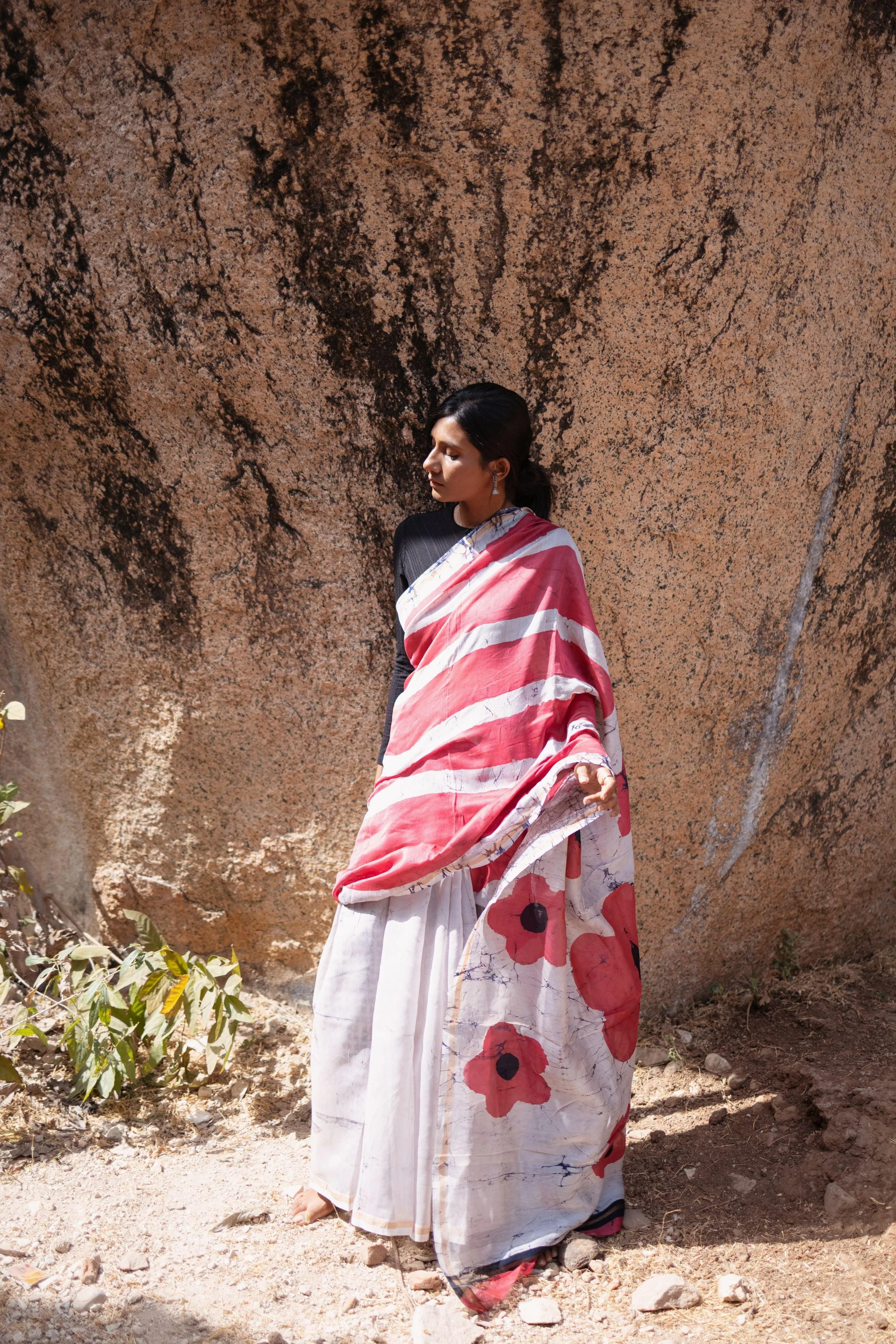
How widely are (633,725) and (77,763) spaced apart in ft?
4.66

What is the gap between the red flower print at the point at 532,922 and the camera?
1.94 metres

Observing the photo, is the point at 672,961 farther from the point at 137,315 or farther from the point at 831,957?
the point at 137,315

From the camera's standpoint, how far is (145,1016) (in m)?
2.43

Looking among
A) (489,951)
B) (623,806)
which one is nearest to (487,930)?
(489,951)

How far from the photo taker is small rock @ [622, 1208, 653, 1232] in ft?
6.61

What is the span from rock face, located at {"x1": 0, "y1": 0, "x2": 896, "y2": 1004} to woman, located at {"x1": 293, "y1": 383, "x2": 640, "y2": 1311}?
1.25ft

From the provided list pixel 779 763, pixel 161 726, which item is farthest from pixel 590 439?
pixel 161 726

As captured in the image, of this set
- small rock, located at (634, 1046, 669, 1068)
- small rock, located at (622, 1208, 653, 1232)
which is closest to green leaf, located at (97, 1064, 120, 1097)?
small rock, located at (622, 1208, 653, 1232)

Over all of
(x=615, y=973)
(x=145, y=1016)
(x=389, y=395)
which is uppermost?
(x=389, y=395)

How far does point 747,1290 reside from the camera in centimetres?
183

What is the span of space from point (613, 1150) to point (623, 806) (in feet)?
2.23

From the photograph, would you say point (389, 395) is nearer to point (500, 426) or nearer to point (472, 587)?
point (500, 426)

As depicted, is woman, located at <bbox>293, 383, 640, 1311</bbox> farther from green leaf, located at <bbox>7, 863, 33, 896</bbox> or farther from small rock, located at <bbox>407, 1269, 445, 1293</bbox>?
green leaf, located at <bbox>7, 863, 33, 896</bbox>

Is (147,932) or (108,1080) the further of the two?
(147,932)
